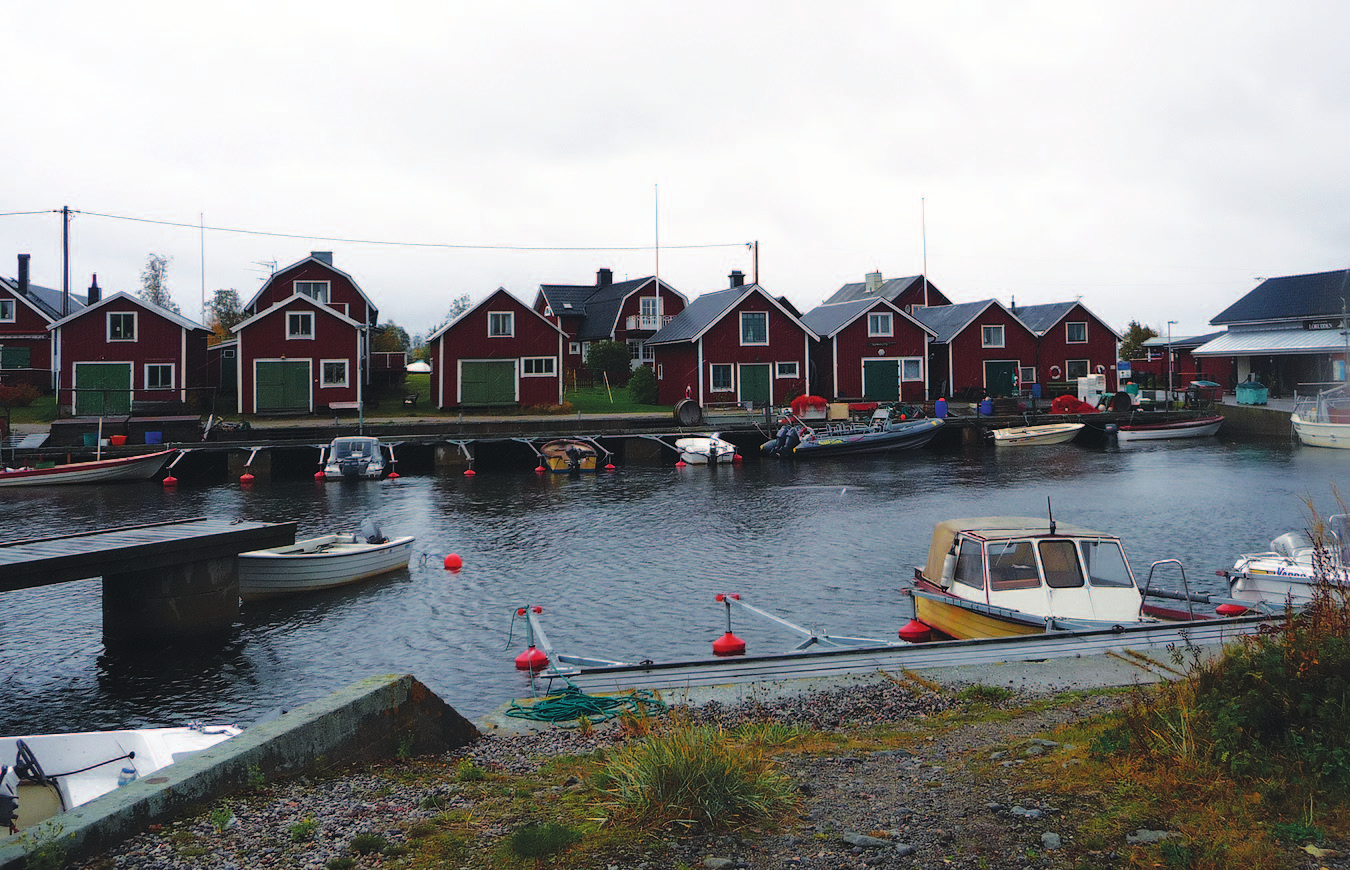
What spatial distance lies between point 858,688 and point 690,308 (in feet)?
200

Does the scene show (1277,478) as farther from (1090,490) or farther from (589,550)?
(589,550)

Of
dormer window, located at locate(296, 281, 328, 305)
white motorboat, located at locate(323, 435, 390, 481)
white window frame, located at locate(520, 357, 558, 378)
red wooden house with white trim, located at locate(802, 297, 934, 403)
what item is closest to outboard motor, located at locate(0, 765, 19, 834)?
white motorboat, located at locate(323, 435, 390, 481)

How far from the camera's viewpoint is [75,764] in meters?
10.5

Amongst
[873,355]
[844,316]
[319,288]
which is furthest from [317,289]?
[873,355]

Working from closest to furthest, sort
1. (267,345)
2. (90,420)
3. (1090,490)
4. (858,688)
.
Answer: (858,688)
(1090,490)
(90,420)
(267,345)

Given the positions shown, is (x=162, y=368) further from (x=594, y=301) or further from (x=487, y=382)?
(x=594, y=301)

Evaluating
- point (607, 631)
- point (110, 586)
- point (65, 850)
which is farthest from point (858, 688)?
point (110, 586)

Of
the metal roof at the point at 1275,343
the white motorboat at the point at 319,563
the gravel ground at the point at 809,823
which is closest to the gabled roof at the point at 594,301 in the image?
the metal roof at the point at 1275,343

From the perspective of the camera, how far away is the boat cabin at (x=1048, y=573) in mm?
16047

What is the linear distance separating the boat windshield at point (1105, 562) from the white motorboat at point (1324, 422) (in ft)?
153

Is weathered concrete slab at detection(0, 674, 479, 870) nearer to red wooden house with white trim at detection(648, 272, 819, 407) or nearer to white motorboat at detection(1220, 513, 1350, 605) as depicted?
white motorboat at detection(1220, 513, 1350, 605)

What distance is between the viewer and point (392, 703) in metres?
9.27

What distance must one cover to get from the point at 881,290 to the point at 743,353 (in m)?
25.1

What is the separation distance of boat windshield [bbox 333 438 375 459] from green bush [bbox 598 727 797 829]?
44018 millimetres
